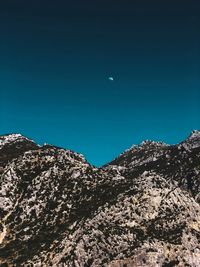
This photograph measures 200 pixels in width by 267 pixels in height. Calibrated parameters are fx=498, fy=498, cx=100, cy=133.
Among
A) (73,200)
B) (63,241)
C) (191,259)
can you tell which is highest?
(73,200)

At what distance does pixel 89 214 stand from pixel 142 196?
77.7 feet

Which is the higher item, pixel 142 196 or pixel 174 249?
pixel 142 196

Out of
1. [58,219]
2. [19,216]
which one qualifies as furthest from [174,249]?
[19,216]

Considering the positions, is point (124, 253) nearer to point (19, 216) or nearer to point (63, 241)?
point (63, 241)

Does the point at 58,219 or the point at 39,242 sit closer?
the point at 39,242

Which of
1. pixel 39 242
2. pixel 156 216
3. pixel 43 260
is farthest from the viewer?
pixel 156 216

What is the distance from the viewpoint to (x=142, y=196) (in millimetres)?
193625

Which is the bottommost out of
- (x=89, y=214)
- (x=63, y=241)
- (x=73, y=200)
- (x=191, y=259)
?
(x=191, y=259)

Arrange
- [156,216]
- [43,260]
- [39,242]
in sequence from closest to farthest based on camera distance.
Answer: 1. [43,260]
2. [39,242]
3. [156,216]

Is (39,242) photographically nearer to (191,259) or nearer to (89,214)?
(89,214)

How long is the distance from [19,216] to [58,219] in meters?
16.9

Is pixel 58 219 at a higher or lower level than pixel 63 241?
higher

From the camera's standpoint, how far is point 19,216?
195 meters

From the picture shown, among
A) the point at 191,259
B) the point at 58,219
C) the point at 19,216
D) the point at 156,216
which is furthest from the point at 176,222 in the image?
the point at 19,216
